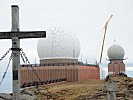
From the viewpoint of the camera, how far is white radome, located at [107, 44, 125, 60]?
4638cm

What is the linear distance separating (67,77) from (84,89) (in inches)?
272

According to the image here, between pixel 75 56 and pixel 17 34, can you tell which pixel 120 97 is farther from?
pixel 75 56

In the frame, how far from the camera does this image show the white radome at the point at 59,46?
3409 cm

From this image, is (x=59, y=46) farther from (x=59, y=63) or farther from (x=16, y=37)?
(x=16, y=37)

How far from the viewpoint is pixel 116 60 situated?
46.7 m

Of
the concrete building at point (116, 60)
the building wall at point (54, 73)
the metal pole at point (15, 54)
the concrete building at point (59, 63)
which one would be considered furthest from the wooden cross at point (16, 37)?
the concrete building at point (116, 60)

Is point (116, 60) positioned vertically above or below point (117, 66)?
above

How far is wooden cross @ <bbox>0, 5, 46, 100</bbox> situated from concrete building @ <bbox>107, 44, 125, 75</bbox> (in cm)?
3239

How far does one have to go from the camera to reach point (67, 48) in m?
34.4

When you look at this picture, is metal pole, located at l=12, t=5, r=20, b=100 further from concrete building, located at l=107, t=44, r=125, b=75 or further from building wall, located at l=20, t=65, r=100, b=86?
concrete building, located at l=107, t=44, r=125, b=75

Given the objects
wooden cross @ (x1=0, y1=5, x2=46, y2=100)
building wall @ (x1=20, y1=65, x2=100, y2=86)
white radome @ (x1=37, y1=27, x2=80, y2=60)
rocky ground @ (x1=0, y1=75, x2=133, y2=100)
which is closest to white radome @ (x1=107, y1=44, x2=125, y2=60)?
white radome @ (x1=37, y1=27, x2=80, y2=60)

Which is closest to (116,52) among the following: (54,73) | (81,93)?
(54,73)

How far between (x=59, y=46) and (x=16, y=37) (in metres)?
18.8

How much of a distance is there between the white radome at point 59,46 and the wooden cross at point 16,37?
1845cm
